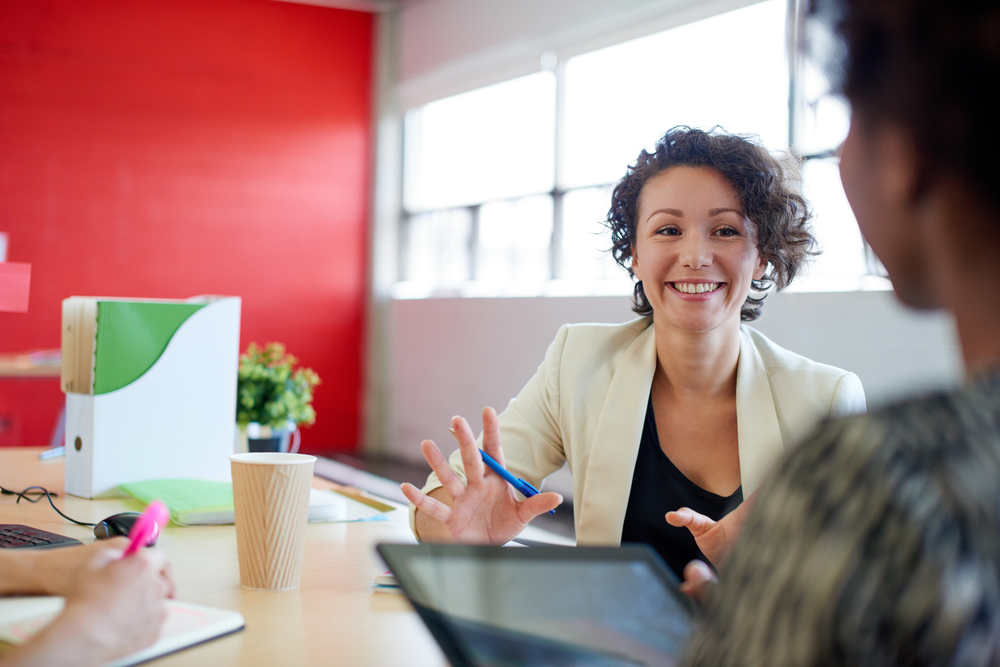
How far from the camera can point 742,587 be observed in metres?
0.43

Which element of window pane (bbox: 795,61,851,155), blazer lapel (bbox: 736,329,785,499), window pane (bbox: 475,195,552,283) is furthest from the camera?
window pane (bbox: 475,195,552,283)

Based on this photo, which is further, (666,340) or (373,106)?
(373,106)

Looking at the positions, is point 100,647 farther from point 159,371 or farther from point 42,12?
point 42,12

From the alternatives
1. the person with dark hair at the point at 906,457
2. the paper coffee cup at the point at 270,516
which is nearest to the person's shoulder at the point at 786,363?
the paper coffee cup at the point at 270,516

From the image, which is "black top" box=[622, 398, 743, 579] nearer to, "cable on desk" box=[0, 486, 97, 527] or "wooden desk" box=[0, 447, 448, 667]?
"wooden desk" box=[0, 447, 448, 667]

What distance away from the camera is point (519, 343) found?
4887mm

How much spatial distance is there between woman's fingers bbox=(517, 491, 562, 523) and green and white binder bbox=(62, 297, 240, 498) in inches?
28.4

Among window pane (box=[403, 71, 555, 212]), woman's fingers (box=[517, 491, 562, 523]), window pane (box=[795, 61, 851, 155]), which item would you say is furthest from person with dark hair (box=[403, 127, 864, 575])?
window pane (box=[403, 71, 555, 212])

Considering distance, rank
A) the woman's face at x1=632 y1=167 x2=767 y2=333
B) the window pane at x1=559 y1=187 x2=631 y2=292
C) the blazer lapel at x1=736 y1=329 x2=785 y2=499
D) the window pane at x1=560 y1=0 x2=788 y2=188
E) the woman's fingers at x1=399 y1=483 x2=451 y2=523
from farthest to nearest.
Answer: the window pane at x1=559 y1=187 x2=631 y2=292 < the window pane at x1=560 y1=0 x2=788 y2=188 < the woman's face at x1=632 y1=167 x2=767 y2=333 < the blazer lapel at x1=736 y1=329 x2=785 y2=499 < the woman's fingers at x1=399 y1=483 x2=451 y2=523

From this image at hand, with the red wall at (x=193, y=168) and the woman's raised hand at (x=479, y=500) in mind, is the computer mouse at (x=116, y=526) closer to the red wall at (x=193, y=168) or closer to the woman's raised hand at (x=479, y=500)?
the woman's raised hand at (x=479, y=500)

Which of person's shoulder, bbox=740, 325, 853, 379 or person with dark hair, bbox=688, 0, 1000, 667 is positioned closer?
person with dark hair, bbox=688, 0, 1000, 667

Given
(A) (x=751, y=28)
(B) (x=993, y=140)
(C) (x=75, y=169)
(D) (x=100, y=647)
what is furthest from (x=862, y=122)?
(C) (x=75, y=169)

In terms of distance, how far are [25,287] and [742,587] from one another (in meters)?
1.48

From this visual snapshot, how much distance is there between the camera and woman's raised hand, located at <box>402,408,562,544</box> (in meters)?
1.18
